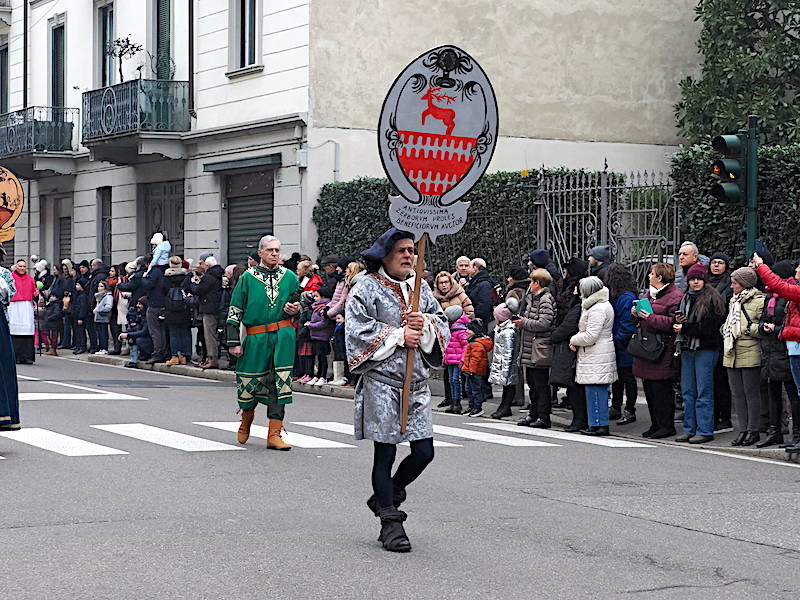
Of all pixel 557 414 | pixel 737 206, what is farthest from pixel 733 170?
pixel 557 414

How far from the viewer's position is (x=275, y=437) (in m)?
12.5

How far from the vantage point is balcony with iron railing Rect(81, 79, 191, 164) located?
95.5ft

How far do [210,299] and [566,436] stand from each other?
31.3ft

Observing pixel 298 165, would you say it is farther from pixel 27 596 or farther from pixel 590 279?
pixel 27 596

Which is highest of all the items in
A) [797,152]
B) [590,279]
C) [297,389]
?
[797,152]

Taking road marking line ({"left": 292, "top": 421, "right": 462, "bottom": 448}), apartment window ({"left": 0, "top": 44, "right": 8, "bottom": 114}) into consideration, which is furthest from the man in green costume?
apartment window ({"left": 0, "top": 44, "right": 8, "bottom": 114})

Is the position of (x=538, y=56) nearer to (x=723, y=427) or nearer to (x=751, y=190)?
(x=751, y=190)

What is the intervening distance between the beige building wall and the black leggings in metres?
18.5

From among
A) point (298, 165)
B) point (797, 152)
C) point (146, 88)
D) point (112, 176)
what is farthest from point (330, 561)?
point (112, 176)

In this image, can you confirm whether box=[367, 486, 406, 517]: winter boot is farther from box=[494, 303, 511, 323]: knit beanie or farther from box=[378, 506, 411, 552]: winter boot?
box=[494, 303, 511, 323]: knit beanie

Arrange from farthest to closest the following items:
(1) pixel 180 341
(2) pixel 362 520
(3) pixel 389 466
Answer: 1. (1) pixel 180 341
2. (2) pixel 362 520
3. (3) pixel 389 466

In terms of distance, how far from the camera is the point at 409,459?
8.29 m

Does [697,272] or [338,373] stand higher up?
[697,272]

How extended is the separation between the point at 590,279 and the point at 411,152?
6.80 meters
